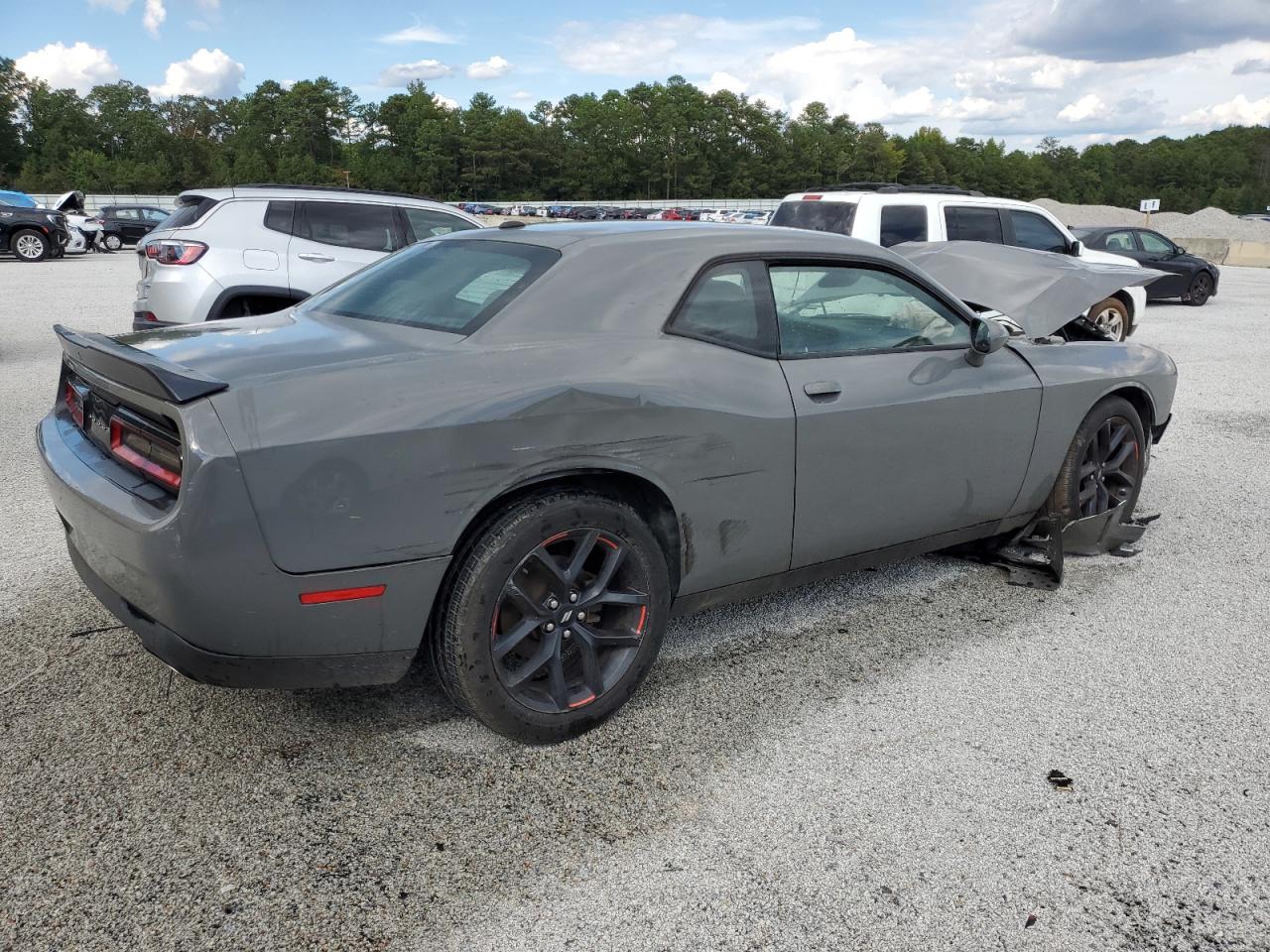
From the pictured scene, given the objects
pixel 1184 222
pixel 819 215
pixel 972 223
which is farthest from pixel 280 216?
pixel 1184 222

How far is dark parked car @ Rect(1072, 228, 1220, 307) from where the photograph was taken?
18375 millimetres

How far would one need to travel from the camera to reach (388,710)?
3.17m

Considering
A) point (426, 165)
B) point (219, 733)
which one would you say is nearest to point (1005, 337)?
point (219, 733)

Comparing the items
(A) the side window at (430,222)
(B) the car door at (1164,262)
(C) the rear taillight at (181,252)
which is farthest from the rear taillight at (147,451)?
(B) the car door at (1164,262)

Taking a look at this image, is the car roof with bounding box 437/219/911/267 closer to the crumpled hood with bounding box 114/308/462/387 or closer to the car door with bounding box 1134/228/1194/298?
the crumpled hood with bounding box 114/308/462/387

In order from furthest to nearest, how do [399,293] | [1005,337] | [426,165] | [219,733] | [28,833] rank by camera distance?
[426,165] < [1005,337] < [399,293] < [219,733] < [28,833]

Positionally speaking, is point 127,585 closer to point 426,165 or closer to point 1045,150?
point 426,165

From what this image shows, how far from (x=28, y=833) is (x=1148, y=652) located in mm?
3626

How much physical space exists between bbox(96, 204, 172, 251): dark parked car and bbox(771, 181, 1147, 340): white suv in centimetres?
2810

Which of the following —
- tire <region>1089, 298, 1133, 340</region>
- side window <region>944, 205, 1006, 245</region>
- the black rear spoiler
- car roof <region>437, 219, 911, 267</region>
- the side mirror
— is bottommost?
tire <region>1089, 298, 1133, 340</region>

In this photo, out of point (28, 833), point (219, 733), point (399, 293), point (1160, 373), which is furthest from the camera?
point (1160, 373)

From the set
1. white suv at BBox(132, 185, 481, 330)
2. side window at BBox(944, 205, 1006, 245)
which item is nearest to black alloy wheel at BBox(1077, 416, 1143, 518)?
side window at BBox(944, 205, 1006, 245)

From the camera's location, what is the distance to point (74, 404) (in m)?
3.24

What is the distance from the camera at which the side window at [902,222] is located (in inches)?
375
